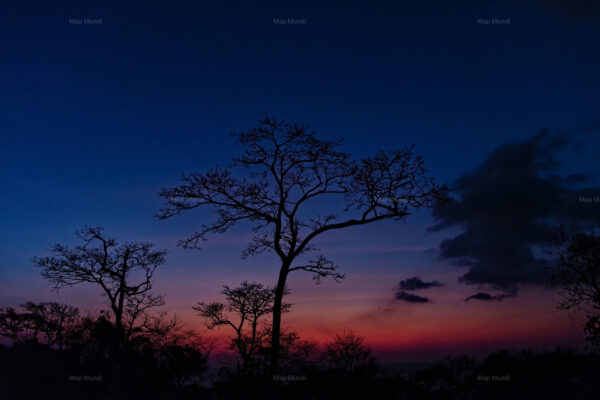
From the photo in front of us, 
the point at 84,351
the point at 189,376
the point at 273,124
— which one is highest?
the point at 273,124

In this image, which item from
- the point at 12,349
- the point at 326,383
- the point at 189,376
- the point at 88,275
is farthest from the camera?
the point at 189,376

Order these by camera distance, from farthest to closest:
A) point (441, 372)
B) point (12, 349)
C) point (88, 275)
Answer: point (12, 349)
point (88, 275)
point (441, 372)

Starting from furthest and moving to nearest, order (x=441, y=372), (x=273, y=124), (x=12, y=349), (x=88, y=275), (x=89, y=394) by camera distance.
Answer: (x=12, y=349) < (x=88, y=275) < (x=441, y=372) < (x=89, y=394) < (x=273, y=124)

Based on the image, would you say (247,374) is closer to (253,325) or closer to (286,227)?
(286,227)

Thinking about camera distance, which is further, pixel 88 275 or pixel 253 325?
pixel 253 325

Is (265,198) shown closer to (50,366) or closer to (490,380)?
(490,380)

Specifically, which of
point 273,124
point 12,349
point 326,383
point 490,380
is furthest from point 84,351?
point 490,380

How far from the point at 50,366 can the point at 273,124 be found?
15.1 meters

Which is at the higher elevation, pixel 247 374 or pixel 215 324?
pixel 215 324

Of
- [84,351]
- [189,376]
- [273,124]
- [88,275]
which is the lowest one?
[189,376]

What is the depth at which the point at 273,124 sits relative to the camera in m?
14.4

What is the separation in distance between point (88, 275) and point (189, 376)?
31.1 ft

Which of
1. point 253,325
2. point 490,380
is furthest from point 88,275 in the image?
point 490,380

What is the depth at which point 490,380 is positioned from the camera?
672 inches
